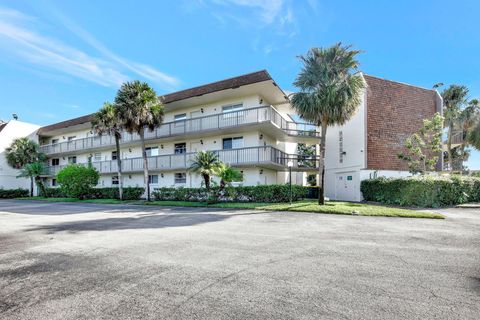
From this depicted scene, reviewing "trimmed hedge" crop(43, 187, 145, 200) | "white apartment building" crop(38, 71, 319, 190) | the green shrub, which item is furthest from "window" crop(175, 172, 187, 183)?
the green shrub

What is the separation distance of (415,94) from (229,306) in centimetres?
2847

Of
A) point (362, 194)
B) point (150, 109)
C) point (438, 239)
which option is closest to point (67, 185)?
point (150, 109)

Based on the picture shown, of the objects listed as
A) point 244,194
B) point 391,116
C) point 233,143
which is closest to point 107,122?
point 233,143

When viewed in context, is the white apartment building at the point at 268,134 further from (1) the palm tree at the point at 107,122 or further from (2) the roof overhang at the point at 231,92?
(1) the palm tree at the point at 107,122

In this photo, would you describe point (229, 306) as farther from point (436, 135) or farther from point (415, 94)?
point (415, 94)

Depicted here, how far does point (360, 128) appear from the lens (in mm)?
22672

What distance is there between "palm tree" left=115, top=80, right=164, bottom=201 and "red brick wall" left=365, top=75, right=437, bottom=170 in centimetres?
1881

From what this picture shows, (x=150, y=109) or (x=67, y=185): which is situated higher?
(x=150, y=109)

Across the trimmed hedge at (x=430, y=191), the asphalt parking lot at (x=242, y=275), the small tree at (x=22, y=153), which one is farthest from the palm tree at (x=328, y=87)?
the small tree at (x=22, y=153)

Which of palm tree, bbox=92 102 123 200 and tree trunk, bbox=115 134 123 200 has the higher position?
palm tree, bbox=92 102 123 200

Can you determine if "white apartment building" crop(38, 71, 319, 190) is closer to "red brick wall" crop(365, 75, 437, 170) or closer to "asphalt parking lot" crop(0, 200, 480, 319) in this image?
"red brick wall" crop(365, 75, 437, 170)

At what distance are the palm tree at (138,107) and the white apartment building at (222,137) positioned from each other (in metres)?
1.83

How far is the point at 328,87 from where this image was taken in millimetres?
17094

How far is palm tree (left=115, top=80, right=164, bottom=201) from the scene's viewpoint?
2159 cm
